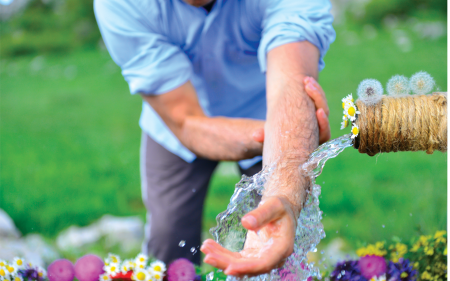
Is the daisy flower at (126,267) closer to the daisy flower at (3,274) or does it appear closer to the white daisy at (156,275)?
the white daisy at (156,275)

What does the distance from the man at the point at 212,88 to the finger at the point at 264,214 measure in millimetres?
68

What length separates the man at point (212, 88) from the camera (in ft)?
4.55

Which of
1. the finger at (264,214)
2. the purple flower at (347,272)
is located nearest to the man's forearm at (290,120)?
the finger at (264,214)

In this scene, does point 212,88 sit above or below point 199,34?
below

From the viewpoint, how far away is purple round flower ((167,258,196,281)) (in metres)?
1.48

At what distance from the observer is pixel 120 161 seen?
4363 millimetres

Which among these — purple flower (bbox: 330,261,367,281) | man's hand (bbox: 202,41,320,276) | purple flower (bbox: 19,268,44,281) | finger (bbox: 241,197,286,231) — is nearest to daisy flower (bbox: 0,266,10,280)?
purple flower (bbox: 19,268,44,281)

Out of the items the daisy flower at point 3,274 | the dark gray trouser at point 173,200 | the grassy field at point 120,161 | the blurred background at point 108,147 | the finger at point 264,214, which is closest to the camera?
the finger at point 264,214

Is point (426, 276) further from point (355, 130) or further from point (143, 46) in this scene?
point (143, 46)

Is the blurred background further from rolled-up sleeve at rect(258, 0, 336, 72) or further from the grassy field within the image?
rolled-up sleeve at rect(258, 0, 336, 72)

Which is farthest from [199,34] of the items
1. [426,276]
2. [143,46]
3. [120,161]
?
Answer: [120,161]

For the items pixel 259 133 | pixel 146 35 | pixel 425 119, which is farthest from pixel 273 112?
pixel 146 35

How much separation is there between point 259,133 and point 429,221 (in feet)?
3.54

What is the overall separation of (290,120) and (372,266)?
2.02 feet
